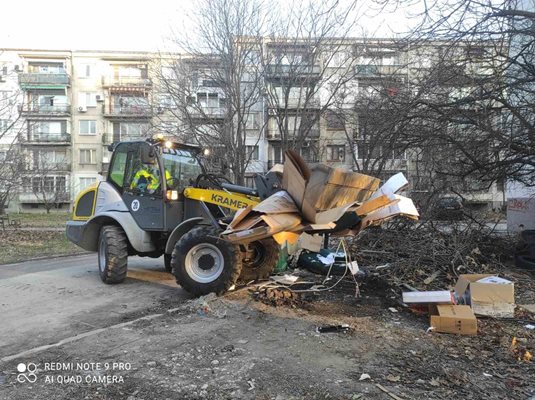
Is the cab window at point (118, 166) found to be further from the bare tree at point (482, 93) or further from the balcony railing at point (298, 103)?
the balcony railing at point (298, 103)

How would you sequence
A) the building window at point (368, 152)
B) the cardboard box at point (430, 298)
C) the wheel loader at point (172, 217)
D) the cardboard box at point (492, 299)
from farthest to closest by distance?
the building window at point (368, 152)
the wheel loader at point (172, 217)
the cardboard box at point (492, 299)
the cardboard box at point (430, 298)

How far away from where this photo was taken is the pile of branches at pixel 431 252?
27.1 feet

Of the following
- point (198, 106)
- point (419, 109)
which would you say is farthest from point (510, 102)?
point (198, 106)

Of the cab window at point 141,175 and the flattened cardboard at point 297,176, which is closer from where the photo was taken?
the flattened cardboard at point 297,176

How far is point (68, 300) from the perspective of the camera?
733 cm

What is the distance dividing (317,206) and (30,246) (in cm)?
1379

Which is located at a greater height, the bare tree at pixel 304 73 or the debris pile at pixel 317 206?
the bare tree at pixel 304 73

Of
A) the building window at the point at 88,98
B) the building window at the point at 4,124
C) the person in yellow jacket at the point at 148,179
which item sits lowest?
the person in yellow jacket at the point at 148,179

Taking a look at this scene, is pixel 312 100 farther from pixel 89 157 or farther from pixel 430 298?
pixel 89 157

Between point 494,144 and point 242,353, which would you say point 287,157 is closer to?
point 242,353

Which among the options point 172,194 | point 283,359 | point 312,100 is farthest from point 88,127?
point 283,359

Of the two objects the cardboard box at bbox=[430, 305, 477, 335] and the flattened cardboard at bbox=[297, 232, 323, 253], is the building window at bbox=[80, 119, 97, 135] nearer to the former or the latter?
the flattened cardboard at bbox=[297, 232, 323, 253]

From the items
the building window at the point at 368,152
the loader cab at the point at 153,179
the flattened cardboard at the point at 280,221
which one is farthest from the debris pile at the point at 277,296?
the building window at the point at 368,152

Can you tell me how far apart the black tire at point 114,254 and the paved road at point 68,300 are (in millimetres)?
197
